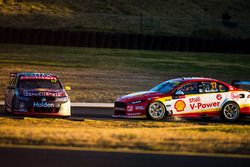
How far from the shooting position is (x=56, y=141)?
34.9 feet

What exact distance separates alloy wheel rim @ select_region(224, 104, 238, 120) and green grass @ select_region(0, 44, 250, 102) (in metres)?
8.26

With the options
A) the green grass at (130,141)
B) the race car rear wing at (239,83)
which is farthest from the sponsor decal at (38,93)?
the green grass at (130,141)

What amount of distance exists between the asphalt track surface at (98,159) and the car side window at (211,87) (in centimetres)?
919

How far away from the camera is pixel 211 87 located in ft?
61.9

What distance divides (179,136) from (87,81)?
19.6 m

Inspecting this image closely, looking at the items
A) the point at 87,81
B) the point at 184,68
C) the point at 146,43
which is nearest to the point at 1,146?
the point at 87,81

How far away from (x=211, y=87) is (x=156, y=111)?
1.75 meters

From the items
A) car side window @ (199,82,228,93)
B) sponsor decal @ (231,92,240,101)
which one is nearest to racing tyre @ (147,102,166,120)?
car side window @ (199,82,228,93)

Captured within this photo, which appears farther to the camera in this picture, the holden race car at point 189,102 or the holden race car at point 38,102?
the holden race car at point 189,102

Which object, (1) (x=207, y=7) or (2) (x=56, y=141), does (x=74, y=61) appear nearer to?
(1) (x=207, y=7)

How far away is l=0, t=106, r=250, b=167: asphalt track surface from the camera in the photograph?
878cm

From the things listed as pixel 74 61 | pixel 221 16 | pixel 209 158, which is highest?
pixel 221 16

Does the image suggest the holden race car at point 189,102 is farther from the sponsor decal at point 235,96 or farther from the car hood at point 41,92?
the car hood at point 41,92

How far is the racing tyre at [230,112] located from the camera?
18734mm
